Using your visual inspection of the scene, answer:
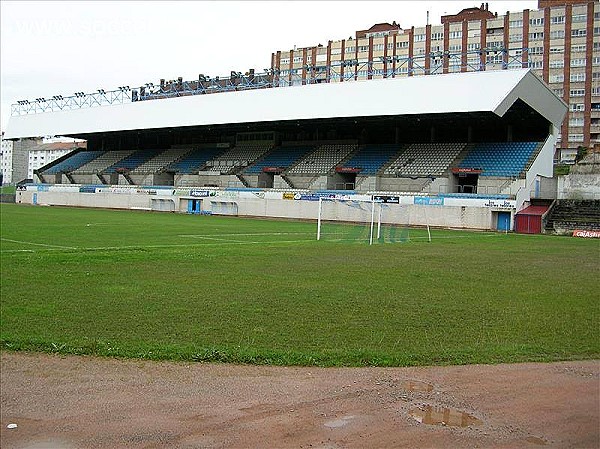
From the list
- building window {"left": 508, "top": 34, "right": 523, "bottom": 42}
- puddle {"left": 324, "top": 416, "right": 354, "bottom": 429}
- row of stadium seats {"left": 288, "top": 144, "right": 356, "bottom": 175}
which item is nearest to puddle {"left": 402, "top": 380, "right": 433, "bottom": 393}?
puddle {"left": 324, "top": 416, "right": 354, "bottom": 429}

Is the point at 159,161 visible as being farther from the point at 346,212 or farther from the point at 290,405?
the point at 290,405

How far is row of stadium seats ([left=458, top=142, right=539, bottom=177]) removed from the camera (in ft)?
165

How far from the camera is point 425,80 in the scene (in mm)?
51406

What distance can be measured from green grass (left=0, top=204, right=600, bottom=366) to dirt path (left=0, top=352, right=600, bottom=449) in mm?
601

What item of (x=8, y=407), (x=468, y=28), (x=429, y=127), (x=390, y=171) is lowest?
(x=8, y=407)

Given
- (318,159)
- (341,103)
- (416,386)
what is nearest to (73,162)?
(318,159)

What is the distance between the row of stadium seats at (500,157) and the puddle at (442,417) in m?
44.9

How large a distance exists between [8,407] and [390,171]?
51.1m

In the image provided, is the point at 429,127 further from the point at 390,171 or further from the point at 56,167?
the point at 56,167

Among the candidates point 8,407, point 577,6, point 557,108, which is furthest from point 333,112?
point 577,6

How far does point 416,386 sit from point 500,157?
156 feet

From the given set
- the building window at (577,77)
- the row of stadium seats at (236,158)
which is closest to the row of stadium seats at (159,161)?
the row of stadium seats at (236,158)

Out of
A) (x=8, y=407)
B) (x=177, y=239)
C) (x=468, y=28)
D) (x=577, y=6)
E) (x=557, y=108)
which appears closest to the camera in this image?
(x=8, y=407)

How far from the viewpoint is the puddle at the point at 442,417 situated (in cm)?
640
